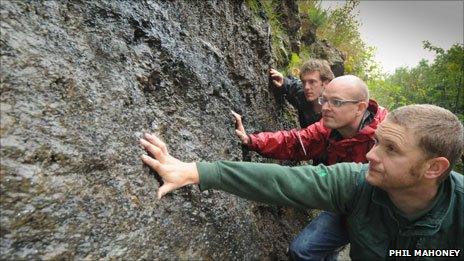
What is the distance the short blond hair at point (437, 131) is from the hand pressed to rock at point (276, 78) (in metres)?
2.26

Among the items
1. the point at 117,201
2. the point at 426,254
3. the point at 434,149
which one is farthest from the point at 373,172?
the point at 117,201

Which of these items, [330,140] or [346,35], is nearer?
[330,140]

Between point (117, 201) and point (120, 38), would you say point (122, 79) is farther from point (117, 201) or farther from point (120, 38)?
point (117, 201)

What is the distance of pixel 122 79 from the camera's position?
7.44 feet

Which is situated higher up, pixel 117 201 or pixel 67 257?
pixel 117 201

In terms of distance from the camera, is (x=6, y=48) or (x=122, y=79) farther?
(x=122, y=79)

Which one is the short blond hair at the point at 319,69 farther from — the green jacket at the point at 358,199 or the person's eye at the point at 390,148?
the person's eye at the point at 390,148

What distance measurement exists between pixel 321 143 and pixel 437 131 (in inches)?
65.1

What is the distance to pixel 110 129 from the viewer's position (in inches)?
82.8

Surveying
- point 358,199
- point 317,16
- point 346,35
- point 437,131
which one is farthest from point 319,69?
point 346,35

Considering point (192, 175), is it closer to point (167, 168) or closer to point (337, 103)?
point (167, 168)

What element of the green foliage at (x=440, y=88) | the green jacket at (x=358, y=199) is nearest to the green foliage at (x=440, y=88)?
the green foliage at (x=440, y=88)

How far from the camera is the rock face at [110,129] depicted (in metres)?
1.73

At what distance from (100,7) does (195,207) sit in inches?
58.1
